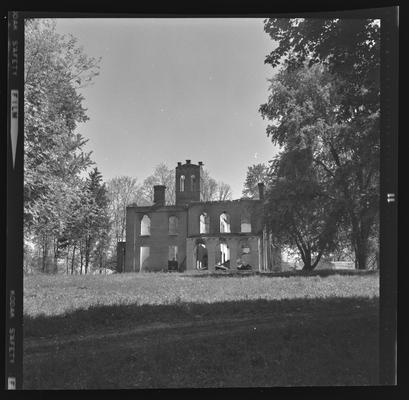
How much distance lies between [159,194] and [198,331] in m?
1.74

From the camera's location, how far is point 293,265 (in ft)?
20.1

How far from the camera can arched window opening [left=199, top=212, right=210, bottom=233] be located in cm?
575

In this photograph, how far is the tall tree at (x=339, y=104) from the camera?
17.0 ft

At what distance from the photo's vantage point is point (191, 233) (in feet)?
19.2

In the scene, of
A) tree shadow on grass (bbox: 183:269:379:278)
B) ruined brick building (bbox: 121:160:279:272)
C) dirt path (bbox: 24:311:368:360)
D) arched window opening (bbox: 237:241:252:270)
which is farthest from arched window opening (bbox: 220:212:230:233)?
dirt path (bbox: 24:311:368:360)

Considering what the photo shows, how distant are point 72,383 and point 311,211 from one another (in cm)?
382

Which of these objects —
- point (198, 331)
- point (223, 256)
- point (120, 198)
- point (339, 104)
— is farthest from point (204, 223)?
point (339, 104)

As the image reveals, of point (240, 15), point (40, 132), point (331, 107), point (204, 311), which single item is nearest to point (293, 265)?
point (204, 311)

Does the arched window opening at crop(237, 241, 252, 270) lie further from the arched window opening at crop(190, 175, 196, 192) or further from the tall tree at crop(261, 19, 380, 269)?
the tall tree at crop(261, 19, 380, 269)

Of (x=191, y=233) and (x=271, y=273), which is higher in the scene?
(x=191, y=233)

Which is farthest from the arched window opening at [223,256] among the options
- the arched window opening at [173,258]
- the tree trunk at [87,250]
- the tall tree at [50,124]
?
the tall tree at [50,124]

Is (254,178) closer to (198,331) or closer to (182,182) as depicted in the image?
(182,182)

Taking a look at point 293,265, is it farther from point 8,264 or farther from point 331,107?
point 8,264

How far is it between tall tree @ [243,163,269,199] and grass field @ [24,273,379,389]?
1.12 meters
